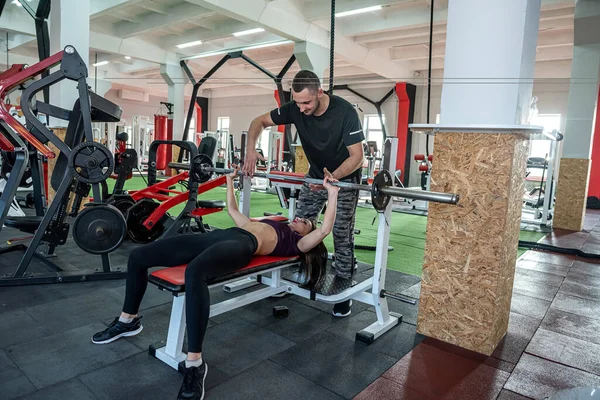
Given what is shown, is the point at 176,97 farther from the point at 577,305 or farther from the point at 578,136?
the point at 577,305

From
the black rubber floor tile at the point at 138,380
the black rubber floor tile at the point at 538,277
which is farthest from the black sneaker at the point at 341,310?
the black rubber floor tile at the point at 538,277

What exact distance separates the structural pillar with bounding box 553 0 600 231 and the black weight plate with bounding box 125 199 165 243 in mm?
5063

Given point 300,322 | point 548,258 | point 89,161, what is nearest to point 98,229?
point 89,161

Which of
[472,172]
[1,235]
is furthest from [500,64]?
[1,235]

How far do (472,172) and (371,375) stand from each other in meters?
0.96

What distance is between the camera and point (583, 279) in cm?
322

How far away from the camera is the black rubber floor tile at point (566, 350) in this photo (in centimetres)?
185

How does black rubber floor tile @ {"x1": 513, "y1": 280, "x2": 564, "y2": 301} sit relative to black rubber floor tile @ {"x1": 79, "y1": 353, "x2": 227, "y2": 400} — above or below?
below

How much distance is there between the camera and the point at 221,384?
153 centimetres

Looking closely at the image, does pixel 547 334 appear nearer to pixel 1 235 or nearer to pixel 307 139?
pixel 307 139

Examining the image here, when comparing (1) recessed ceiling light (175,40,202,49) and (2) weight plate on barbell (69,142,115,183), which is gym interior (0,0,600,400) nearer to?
(2) weight plate on barbell (69,142,115,183)

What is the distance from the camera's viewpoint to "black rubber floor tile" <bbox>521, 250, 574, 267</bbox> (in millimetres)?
3705

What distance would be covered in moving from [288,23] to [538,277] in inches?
198

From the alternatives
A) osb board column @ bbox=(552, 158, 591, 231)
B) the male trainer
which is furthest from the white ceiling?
the male trainer
